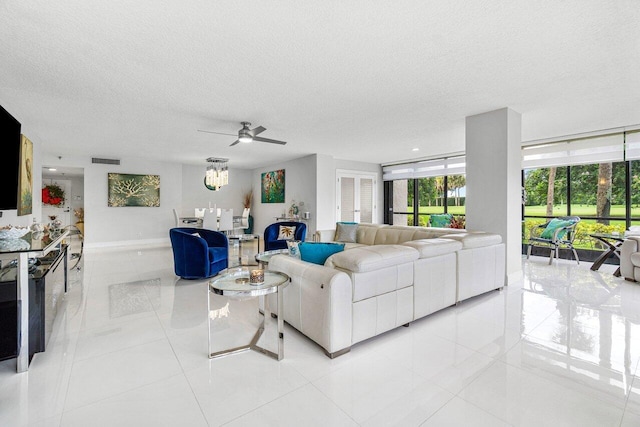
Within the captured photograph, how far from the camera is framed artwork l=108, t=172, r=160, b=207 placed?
7.68 m

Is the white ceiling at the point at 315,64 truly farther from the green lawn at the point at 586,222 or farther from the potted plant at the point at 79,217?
the potted plant at the point at 79,217

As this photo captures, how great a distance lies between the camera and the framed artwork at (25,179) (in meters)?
4.02

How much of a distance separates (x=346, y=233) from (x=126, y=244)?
619 centimetres

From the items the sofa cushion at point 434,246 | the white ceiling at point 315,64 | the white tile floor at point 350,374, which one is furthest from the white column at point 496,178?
the sofa cushion at point 434,246

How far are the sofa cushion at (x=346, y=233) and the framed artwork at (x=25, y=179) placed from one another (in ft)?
15.5

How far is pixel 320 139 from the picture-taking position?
5707 millimetres

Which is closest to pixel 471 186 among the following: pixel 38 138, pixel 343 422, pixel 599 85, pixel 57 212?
pixel 599 85

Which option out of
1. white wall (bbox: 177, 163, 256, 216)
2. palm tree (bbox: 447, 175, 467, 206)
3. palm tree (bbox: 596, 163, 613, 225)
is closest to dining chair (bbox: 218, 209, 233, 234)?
white wall (bbox: 177, 163, 256, 216)

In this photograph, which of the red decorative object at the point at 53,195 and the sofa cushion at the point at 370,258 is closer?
the sofa cushion at the point at 370,258

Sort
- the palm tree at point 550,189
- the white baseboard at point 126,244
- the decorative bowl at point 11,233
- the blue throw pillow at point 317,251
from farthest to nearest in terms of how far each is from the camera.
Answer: the white baseboard at point 126,244 → the palm tree at point 550,189 → the blue throw pillow at point 317,251 → the decorative bowl at point 11,233

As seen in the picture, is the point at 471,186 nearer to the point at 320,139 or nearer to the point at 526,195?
the point at 320,139

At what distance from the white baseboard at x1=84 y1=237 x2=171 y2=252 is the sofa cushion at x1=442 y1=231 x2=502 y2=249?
741 cm

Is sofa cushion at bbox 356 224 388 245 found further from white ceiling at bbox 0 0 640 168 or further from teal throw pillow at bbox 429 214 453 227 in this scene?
teal throw pillow at bbox 429 214 453 227

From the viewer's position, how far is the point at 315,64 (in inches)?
106
